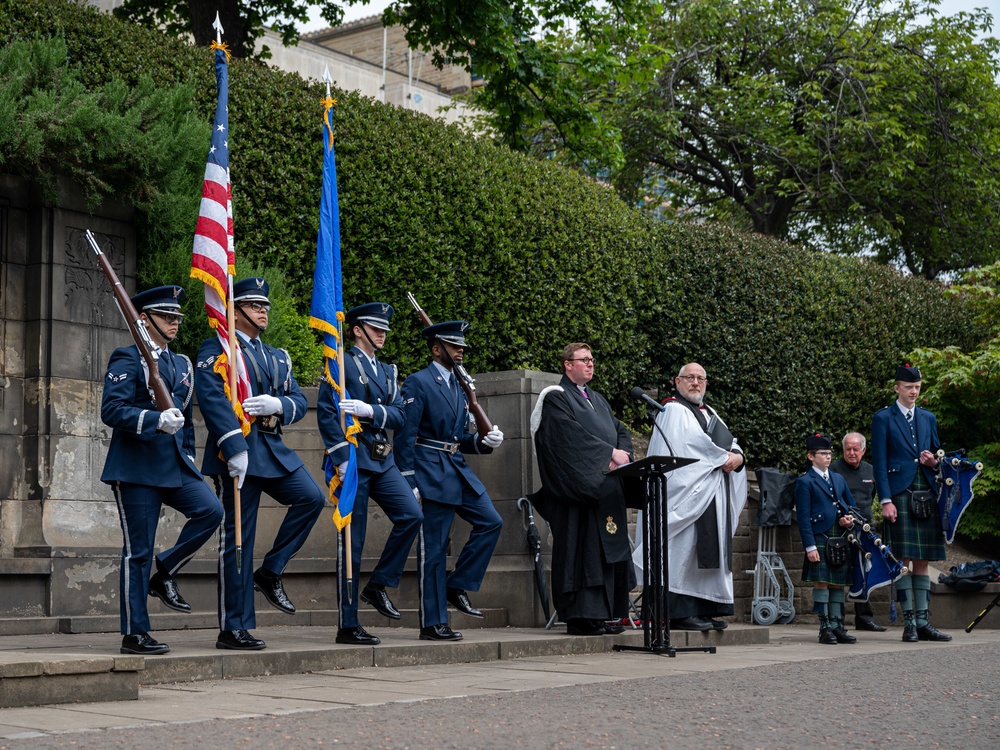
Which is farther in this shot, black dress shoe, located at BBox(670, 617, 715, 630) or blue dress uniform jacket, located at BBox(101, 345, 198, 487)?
black dress shoe, located at BBox(670, 617, 715, 630)

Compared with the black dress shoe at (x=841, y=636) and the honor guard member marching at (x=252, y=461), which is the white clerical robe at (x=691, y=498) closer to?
the black dress shoe at (x=841, y=636)

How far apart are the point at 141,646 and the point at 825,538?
6.63 m

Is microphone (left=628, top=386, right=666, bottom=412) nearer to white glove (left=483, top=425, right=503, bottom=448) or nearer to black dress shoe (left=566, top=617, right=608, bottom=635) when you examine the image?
white glove (left=483, top=425, right=503, bottom=448)

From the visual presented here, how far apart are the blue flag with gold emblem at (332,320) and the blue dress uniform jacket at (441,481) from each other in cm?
67

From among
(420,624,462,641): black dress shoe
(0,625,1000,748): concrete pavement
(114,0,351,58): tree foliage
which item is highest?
(114,0,351,58): tree foliage

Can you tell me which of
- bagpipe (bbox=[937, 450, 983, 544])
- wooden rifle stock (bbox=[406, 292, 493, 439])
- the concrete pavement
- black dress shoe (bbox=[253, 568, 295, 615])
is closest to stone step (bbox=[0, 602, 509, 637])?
the concrete pavement

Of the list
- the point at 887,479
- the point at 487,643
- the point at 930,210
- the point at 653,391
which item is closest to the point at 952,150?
the point at 930,210

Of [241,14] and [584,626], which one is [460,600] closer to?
[584,626]

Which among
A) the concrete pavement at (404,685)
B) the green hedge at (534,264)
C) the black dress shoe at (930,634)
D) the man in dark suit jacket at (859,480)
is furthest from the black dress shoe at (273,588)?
the man in dark suit jacket at (859,480)

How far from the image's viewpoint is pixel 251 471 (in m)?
7.97

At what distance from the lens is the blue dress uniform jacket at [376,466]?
864 cm

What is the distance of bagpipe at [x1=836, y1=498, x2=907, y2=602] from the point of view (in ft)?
38.1

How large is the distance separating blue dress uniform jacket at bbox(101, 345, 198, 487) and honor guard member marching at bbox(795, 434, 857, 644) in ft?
19.8

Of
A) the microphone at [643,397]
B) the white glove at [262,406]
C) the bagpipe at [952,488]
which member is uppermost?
the microphone at [643,397]
